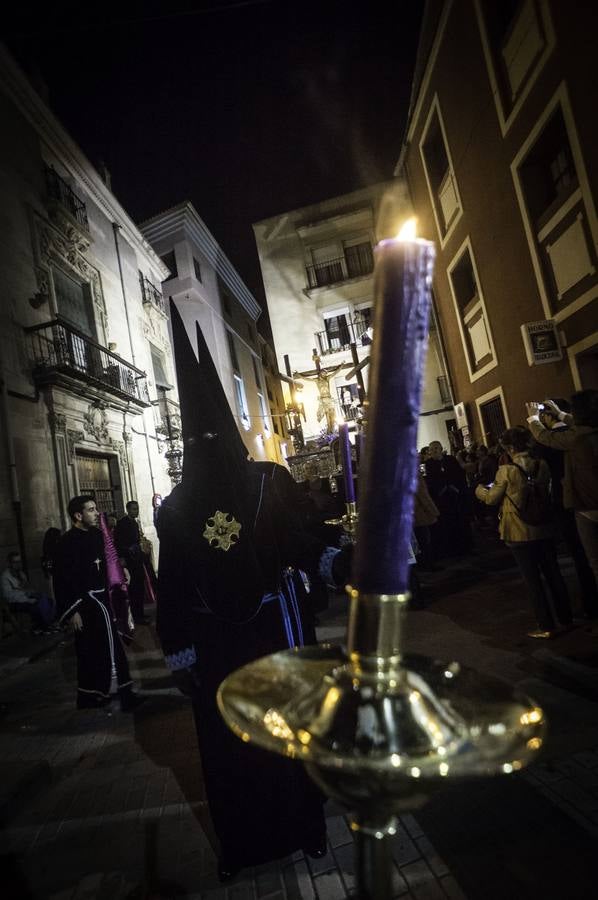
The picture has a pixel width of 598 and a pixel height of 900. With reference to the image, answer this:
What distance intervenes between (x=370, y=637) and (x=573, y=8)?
9.06 meters

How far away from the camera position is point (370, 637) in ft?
1.82

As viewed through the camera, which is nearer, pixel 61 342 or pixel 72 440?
pixel 61 342

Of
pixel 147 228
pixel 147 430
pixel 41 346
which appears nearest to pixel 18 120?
pixel 41 346

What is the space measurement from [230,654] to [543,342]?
25.7 ft

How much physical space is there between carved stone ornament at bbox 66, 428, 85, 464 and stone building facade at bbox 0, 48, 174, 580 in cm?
3

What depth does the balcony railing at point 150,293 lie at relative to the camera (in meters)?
17.3

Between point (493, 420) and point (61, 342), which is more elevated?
point (61, 342)

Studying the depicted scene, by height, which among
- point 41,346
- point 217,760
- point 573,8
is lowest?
point 217,760

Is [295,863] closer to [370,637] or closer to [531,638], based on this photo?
[370,637]

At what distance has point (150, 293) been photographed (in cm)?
1783

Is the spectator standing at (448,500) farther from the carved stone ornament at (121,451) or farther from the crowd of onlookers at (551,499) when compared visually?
the carved stone ornament at (121,451)

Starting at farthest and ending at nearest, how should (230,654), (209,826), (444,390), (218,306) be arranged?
1. (218,306)
2. (444,390)
3. (209,826)
4. (230,654)

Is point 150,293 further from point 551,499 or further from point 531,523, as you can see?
point 531,523

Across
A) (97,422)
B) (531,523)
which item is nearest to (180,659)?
(531,523)
